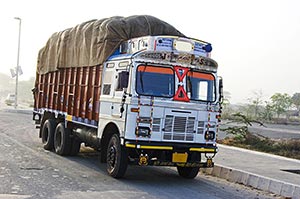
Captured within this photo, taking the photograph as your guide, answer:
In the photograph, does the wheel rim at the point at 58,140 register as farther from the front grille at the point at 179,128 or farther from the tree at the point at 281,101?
the tree at the point at 281,101

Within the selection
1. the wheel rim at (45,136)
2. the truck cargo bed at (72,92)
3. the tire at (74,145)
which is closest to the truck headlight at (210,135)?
the truck cargo bed at (72,92)

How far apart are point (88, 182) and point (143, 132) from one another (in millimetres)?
1553

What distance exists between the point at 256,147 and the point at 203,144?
338 inches

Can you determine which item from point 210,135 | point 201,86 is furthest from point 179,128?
point 201,86

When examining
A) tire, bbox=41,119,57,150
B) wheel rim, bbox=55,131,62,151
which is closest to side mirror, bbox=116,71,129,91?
wheel rim, bbox=55,131,62,151

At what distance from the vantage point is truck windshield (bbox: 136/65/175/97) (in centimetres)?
1034

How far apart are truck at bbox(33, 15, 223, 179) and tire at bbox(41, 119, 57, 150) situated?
7.17 feet

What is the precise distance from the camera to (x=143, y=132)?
1016 centimetres

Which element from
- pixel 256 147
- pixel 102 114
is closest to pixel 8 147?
pixel 102 114

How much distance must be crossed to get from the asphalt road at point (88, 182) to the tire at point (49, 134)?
3.31ft

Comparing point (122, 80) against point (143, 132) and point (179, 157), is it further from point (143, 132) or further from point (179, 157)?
point (179, 157)

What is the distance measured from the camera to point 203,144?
1082 centimetres

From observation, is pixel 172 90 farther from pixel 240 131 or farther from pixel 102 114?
pixel 240 131

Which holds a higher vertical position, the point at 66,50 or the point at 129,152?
the point at 66,50
